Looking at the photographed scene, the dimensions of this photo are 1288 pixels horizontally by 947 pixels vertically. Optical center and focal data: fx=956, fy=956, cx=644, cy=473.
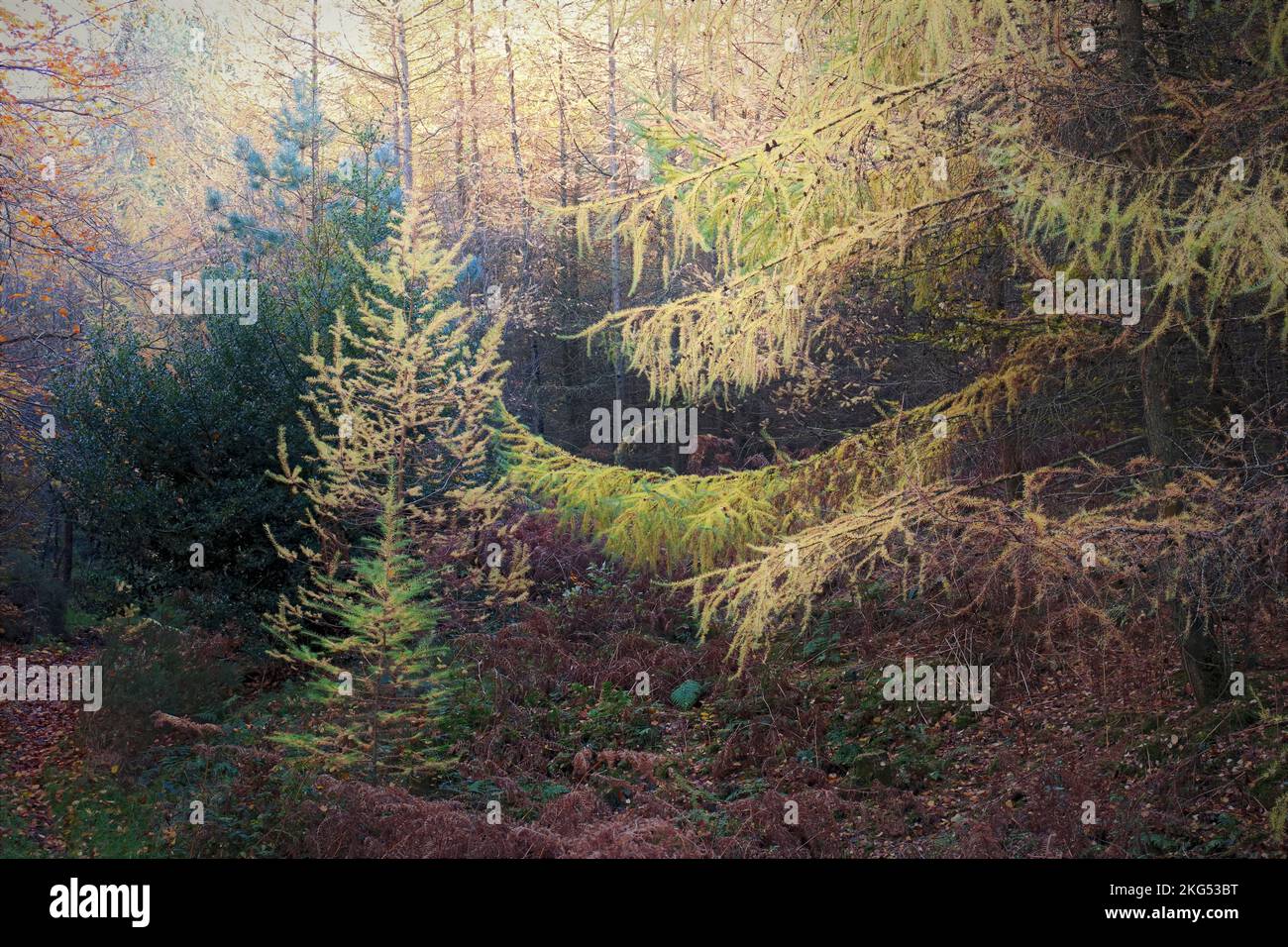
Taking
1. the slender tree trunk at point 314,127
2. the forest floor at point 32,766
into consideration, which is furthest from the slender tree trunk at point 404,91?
the forest floor at point 32,766

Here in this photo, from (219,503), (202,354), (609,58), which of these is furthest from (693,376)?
(609,58)

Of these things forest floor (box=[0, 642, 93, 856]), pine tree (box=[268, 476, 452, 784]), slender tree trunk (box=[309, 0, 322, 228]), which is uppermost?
slender tree trunk (box=[309, 0, 322, 228])

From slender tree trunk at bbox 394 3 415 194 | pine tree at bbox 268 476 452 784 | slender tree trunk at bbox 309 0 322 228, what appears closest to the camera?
pine tree at bbox 268 476 452 784

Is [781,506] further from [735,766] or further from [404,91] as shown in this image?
[404,91]

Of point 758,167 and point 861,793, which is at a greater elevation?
point 758,167

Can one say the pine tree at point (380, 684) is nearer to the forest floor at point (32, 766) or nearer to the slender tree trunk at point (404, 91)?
the forest floor at point (32, 766)

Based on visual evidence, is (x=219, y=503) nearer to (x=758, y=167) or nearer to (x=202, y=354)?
(x=202, y=354)

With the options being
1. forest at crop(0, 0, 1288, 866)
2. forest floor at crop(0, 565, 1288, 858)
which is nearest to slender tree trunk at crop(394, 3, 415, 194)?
forest at crop(0, 0, 1288, 866)

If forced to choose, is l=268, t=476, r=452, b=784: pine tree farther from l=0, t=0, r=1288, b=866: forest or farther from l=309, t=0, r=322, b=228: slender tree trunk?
l=309, t=0, r=322, b=228: slender tree trunk

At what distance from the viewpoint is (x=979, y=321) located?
6.34 metres

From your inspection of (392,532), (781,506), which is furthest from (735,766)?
(392,532)

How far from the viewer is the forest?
497cm

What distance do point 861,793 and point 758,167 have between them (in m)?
4.37
